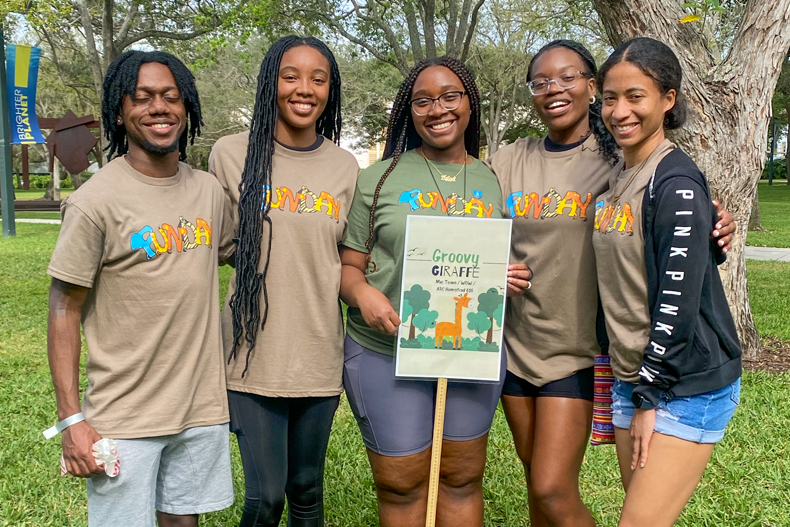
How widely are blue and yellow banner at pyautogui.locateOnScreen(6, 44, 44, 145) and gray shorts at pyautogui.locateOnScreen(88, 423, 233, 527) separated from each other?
672 inches

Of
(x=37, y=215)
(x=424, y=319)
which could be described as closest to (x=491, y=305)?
(x=424, y=319)

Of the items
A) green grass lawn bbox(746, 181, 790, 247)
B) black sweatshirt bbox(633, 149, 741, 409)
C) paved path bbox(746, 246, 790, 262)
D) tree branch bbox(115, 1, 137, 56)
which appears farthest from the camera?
tree branch bbox(115, 1, 137, 56)

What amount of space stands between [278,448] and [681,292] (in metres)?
1.57

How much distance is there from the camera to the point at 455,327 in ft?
8.53

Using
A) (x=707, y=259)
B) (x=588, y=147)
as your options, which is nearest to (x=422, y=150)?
(x=588, y=147)

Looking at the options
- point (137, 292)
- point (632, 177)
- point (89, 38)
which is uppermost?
point (89, 38)

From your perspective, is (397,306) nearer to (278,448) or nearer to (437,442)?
(437,442)

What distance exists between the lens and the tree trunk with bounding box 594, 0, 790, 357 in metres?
5.63

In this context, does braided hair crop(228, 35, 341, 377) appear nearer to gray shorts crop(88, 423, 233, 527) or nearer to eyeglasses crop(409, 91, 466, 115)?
gray shorts crop(88, 423, 233, 527)

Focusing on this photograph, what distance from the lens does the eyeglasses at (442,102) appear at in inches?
105

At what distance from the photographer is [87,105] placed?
39156 millimetres

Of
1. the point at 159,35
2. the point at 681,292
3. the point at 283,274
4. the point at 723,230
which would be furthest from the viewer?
the point at 159,35

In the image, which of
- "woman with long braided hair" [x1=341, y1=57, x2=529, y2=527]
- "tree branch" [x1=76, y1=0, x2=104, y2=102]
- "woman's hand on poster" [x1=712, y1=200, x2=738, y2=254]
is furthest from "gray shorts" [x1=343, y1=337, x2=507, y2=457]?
"tree branch" [x1=76, y1=0, x2=104, y2=102]

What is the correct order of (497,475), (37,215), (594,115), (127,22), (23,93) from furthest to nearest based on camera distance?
1. (37,215)
2. (127,22)
3. (23,93)
4. (497,475)
5. (594,115)
